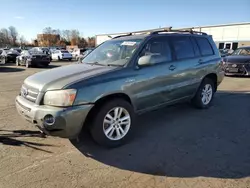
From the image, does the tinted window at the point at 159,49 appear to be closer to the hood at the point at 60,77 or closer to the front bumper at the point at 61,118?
the hood at the point at 60,77

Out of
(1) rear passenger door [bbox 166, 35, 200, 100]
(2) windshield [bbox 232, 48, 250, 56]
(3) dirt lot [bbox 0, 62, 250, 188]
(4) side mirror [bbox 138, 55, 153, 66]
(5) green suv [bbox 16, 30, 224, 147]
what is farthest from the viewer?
(2) windshield [bbox 232, 48, 250, 56]

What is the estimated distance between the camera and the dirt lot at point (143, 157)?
3.00 m

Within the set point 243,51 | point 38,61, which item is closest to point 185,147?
point 243,51

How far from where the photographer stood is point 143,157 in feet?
11.8

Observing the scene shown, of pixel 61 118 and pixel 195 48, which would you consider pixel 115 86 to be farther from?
pixel 195 48

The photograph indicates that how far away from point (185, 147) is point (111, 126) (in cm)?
128

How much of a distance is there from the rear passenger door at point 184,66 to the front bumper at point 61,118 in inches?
87.6

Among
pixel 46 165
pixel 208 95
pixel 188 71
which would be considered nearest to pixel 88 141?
pixel 46 165

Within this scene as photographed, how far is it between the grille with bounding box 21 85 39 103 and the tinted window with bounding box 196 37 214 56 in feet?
13.4

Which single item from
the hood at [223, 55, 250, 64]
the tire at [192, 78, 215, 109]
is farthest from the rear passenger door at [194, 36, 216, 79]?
the hood at [223, 55, 250, 64]

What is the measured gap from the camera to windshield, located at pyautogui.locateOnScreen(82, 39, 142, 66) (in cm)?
429

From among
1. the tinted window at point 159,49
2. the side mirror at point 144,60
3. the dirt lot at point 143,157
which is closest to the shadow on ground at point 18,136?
the dirt lot at point 143,157

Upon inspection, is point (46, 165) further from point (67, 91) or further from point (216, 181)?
point (216, 181)

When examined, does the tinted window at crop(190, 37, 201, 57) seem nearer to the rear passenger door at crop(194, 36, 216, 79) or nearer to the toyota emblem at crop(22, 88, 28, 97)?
the rear passenger door at crop(194, 36, 216, 79)
